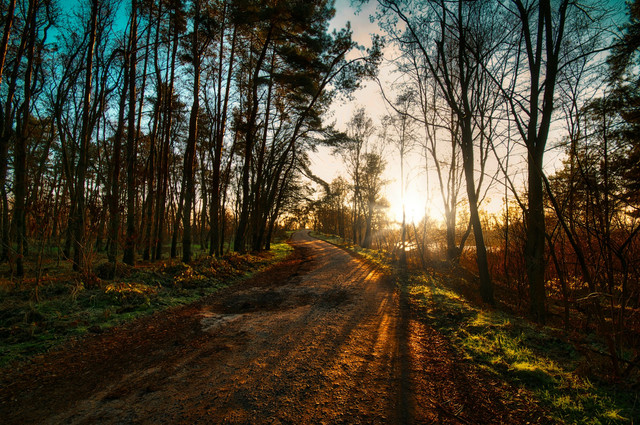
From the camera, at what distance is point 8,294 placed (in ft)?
15.9

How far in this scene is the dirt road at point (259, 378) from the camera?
230cm

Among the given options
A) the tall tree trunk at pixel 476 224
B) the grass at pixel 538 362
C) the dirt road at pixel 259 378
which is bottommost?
the dirt road at pixel 259 378

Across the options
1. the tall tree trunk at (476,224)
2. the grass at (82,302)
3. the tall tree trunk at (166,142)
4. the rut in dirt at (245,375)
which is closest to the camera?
the rut in dirt at (245,375)

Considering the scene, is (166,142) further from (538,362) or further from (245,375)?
(538,362)

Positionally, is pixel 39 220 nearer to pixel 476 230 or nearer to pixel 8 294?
pixel 8 294

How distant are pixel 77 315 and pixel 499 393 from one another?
6.15 meters

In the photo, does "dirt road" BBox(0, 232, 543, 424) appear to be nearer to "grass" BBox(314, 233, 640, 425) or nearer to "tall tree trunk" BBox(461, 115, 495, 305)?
"grass" BBox(314, 233, 640, 425)

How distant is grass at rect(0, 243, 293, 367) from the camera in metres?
3.55

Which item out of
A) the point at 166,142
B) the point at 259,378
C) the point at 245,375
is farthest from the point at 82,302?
the point at 166,142

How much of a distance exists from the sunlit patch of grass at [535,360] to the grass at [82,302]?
5610mm

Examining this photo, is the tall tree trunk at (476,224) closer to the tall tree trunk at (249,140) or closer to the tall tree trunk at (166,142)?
the tall tree trunk at (249,140)

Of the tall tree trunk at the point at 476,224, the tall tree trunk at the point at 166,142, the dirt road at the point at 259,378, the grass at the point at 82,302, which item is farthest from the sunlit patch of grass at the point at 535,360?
the tall tree trunk at the point at 166,142

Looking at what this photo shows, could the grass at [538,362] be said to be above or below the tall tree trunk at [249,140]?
below

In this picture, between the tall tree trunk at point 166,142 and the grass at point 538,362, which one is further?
the tall tree trunk at point 166,142
